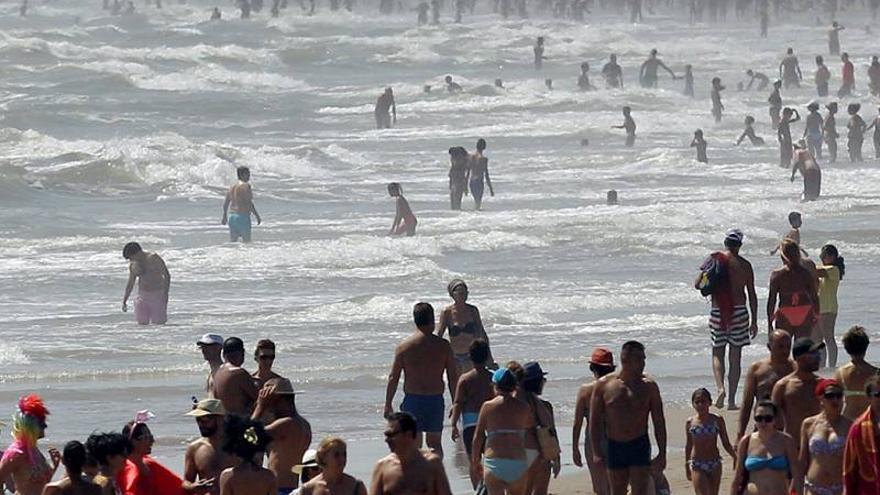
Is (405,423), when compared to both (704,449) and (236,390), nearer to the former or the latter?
(236,390)

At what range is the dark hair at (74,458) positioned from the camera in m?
7.07

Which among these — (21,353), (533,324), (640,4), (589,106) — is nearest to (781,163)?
(589,106)

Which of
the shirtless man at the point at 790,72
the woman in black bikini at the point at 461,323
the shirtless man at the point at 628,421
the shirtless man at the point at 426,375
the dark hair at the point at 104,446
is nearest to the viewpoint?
the dark hair at the point at 104,446

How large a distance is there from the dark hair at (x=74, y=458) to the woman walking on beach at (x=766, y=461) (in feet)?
8.85

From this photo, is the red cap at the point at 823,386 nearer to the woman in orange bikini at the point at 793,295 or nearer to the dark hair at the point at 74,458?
the dark hair at the point at 74,458

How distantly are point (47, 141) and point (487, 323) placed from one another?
22760mm

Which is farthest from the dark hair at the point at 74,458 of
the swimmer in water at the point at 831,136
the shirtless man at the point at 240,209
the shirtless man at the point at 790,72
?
the shirtless man at the point at 790,72

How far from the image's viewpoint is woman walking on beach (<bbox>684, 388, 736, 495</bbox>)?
9.51 m

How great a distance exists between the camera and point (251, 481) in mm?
7332

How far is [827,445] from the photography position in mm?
7922

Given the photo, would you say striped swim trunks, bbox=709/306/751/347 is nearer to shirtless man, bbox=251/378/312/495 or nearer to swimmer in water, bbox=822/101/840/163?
shirtless man, bbox=251/378/312/495

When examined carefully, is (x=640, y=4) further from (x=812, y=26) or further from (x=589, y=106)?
(x=589, y=106)

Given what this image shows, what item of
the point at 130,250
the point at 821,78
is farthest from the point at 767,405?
the point at 821,78

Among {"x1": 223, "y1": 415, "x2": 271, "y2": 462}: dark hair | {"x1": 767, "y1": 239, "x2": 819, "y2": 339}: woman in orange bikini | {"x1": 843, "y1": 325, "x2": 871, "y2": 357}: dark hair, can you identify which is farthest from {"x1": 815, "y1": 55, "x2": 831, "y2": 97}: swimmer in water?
{"x1": 223, "y1": 415, "x2": 271, "y2": 462}: dark hair
